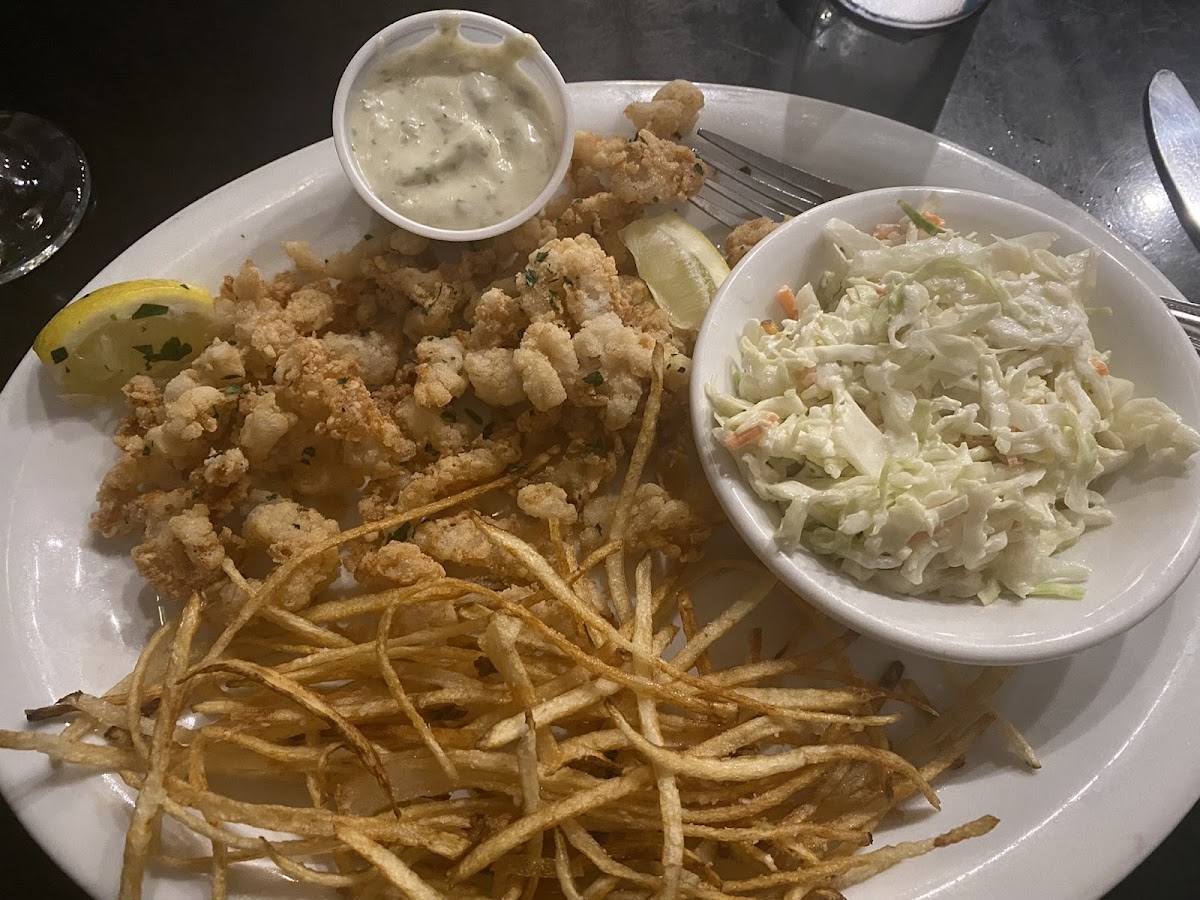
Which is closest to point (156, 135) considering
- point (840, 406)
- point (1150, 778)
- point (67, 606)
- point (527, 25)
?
point (527, 25)

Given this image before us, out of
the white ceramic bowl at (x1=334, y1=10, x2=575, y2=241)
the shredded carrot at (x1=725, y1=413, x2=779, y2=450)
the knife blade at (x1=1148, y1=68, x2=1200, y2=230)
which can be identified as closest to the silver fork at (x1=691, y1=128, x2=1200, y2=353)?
the white ceramic bowl at (x1=334, y1=10, x2=575, y2=241)

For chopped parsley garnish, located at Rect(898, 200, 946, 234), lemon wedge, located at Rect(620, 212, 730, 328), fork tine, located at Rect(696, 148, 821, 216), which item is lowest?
lemon wedge, located at Rect(620, 212, 730, 328)

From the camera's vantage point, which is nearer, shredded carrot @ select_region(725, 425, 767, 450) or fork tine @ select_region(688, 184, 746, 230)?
shredded carrot @ select_region(725, 425, 767, 450)

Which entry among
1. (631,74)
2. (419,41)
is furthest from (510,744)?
(631,74)

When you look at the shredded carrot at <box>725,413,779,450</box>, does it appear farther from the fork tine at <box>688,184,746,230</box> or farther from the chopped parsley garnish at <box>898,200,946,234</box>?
the fork tine at <box>688,184,746,230</box>

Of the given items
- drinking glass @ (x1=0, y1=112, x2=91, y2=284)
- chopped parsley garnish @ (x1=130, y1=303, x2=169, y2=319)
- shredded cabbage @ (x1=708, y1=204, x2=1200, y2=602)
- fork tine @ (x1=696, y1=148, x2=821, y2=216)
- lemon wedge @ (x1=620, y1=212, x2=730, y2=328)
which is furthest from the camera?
drinking glass @ (x1=0, y1=112, x2=91, y2=284)

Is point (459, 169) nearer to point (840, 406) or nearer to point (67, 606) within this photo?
point (840, 406)
